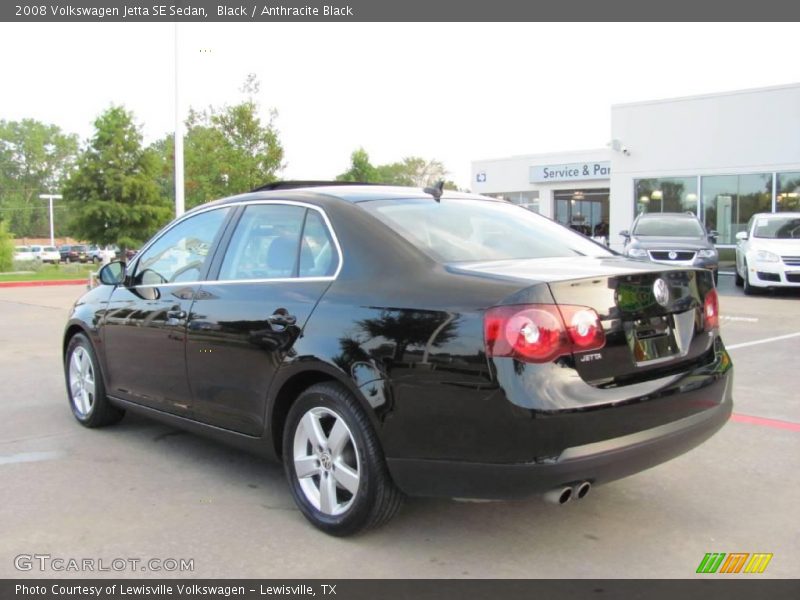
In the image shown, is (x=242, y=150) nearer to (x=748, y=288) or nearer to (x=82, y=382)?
(x=748, y=288)

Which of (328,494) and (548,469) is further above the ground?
(548,469)

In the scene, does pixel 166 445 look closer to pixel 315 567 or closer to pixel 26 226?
pixel 315 567

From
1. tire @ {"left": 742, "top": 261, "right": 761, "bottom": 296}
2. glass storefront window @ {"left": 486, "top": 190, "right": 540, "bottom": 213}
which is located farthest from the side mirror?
glass storefront window @ {"left": 486, "top": 190, "right": 540, "bottom": 213}

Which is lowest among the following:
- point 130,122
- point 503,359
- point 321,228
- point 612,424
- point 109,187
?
point 612,424

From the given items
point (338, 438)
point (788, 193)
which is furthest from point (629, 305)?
point (788, 193)

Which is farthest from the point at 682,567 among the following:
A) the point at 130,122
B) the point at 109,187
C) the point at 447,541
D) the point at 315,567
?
the point at 130,122

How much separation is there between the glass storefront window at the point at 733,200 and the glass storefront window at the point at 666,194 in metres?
0.41

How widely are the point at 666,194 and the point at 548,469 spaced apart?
22820mm

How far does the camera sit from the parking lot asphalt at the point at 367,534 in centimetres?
334

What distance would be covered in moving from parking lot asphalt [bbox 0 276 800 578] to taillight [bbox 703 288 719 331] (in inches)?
37.6

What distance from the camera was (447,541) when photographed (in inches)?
141

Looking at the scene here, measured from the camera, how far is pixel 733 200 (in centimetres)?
2281

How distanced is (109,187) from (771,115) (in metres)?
25.1

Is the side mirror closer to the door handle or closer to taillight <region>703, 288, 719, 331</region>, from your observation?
the door handle
